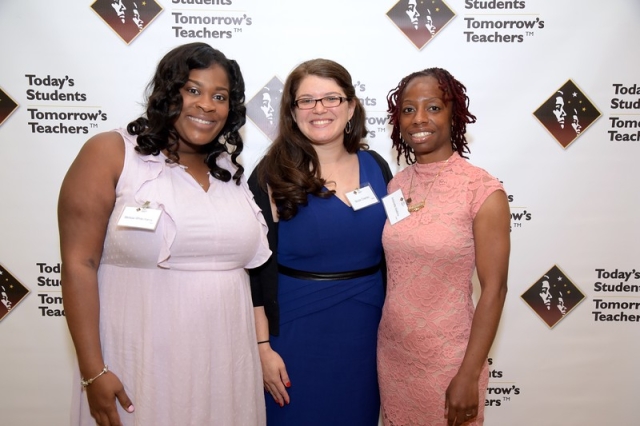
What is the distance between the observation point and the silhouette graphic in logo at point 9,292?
237cm

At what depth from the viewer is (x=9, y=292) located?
238 centimetres

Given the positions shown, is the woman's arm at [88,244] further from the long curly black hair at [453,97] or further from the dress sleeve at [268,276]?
the long curly black hair at [453,97]

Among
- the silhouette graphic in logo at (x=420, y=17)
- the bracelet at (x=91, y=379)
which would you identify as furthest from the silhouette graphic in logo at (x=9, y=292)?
the silhouette graphic in logo at (x=420, y=17)

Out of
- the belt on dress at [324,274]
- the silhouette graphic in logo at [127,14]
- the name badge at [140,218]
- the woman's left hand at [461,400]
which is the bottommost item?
the woman's left hand at [461,400]

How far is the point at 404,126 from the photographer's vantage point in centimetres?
160

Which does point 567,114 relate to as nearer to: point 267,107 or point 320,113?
point 320,113

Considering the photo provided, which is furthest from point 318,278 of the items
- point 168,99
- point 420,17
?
point 420,17

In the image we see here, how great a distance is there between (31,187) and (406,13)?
2231mm

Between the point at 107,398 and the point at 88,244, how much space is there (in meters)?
0.47

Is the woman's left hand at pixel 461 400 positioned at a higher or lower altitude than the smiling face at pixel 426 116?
lower

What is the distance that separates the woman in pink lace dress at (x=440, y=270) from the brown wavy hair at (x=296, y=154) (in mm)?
274

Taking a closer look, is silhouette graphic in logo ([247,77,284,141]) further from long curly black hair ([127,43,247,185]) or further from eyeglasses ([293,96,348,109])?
long curly black hair ([127,43,247,185])

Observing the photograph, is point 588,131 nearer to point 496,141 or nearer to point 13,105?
point 496,141

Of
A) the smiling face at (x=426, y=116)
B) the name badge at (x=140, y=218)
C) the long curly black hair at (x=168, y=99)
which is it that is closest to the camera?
the name badge at (x=140, y=218)
